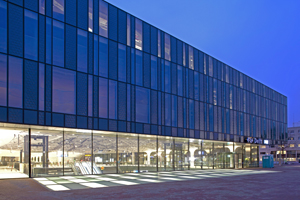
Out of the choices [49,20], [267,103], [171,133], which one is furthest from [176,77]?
[267,103]

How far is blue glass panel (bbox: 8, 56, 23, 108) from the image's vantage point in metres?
21.9

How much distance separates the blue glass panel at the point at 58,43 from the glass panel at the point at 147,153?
46.8ft

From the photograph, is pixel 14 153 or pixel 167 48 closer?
pixel 14 153

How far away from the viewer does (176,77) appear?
37.3 meters

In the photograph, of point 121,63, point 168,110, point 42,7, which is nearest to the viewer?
point 42,7

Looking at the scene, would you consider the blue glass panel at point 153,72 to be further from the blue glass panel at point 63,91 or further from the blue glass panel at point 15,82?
the blue glass panel at point 15,82

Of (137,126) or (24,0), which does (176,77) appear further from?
(24,0)

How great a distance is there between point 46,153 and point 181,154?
2021 centimetres

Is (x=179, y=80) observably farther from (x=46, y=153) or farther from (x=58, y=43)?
(x=46, y=153)

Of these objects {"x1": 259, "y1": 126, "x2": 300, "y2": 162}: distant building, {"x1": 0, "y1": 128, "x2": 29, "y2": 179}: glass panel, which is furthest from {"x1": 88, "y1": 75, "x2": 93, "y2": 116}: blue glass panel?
{"x1": 259, "y1": 126, "x2": 300, "y2": 162}: distant building

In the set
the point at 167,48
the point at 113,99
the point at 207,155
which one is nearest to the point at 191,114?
the point at 167,48

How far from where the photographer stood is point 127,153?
3334 cm

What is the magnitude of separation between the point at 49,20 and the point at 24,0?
236 centimetres

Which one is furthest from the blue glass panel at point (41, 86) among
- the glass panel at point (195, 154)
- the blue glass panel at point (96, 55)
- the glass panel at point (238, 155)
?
the glass panel at point (238, 155)
